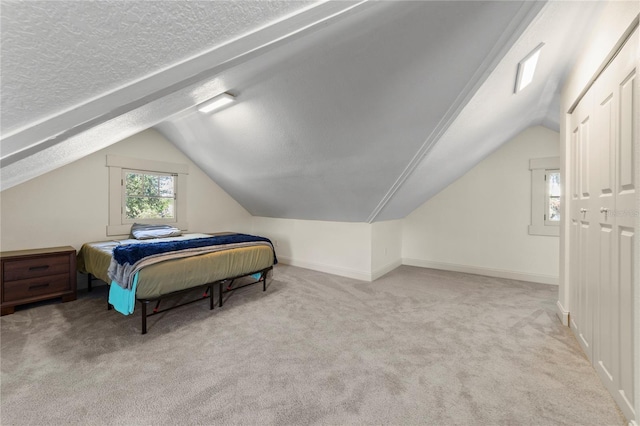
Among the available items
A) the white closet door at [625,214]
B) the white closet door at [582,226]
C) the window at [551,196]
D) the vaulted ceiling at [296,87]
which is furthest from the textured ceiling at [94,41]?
the window at [551,196]

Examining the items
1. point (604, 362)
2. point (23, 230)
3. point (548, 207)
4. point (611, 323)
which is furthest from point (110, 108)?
point (548, 207)

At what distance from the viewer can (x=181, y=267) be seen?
248 cm

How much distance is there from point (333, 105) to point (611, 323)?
235 centimetres

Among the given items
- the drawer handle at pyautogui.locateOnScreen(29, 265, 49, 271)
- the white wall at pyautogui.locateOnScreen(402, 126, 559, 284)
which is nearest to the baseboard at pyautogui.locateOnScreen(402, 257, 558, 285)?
the white wall at pyautogui.locateOnScreen(402, 126, 559, 284)

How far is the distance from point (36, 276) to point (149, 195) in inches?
67.3

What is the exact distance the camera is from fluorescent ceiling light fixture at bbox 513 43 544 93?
1.97 meters

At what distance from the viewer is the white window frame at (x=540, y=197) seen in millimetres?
3902

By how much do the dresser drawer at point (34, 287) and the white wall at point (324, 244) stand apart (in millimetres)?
2976

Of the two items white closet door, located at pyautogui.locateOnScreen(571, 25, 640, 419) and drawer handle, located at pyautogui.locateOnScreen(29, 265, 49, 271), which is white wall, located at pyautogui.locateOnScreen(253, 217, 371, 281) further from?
drawer handle, located at pyautogui.locateOnScreen(29, 265, 49, 271)

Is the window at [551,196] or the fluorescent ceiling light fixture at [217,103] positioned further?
the window at [551,196]

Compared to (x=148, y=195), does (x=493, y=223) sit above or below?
below

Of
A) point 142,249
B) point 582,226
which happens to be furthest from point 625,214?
point 142,249

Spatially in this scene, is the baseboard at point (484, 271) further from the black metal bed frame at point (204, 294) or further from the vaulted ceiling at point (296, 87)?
the black metal bed frame at point (204, 294)

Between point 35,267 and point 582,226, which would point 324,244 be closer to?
point 582,226
